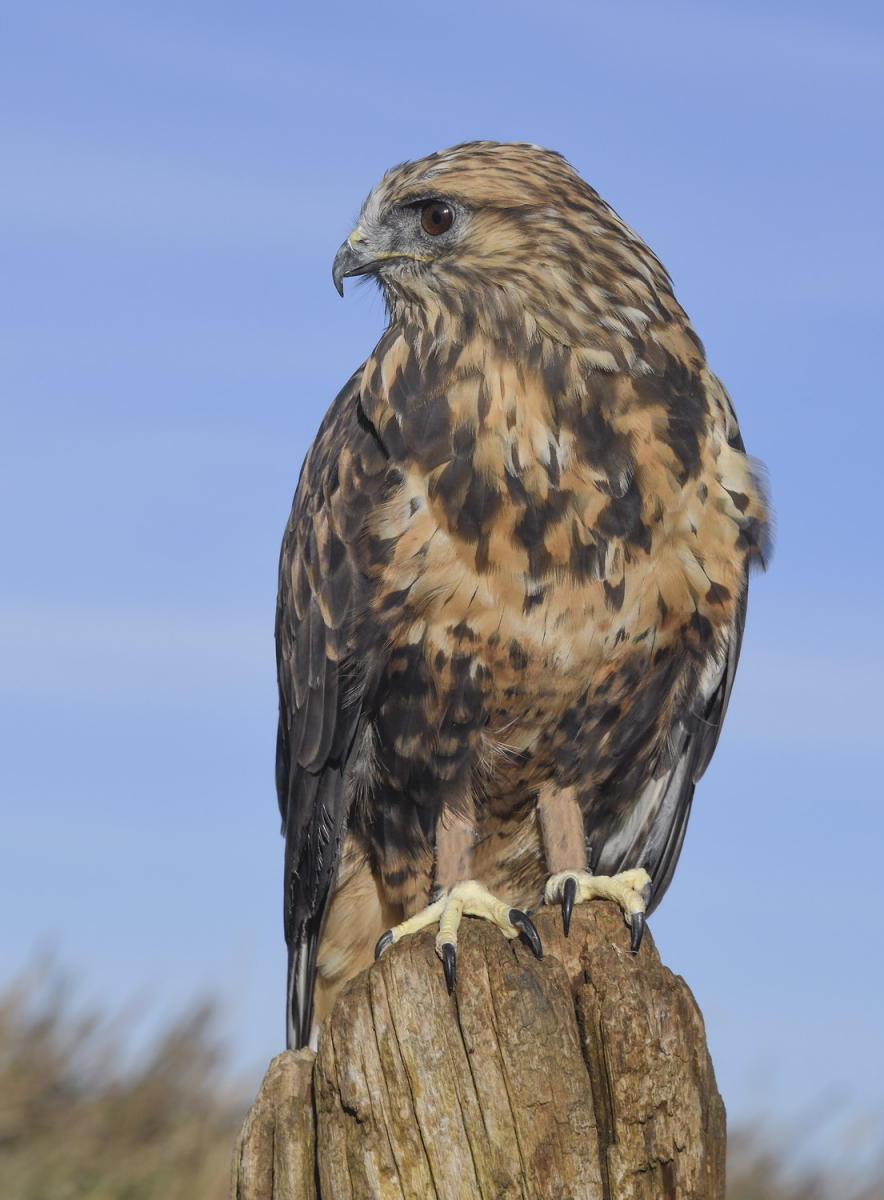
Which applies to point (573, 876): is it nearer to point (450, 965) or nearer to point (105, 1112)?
point (450, 965)

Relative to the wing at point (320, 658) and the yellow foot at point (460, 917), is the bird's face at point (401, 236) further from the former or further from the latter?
the yellow foot at point (460, 917)

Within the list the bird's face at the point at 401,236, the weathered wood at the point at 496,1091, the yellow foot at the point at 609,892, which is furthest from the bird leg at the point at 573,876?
the bird's face at the point at 401,236

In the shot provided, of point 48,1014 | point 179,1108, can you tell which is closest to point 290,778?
point 179,1108

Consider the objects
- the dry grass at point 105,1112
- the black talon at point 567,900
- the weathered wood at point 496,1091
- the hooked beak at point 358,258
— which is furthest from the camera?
the dry grass at point 105,1112

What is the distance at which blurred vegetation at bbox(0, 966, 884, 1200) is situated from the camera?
9.34m

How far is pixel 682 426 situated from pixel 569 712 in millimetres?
959

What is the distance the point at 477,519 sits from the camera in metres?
4.49

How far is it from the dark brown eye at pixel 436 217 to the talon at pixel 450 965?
7.44 feet

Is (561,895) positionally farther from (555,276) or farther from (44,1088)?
(44,1088)

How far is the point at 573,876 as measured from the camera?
14.2 ft

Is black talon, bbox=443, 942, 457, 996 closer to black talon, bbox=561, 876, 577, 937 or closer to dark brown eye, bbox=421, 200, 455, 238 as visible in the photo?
black talon, bbox=561, 876, 577, 937

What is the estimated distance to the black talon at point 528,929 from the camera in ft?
12.4

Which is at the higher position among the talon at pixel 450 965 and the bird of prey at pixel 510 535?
the bird of prey at pixel 510 535

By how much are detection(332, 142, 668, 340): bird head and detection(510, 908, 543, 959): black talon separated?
1779 millimetres
